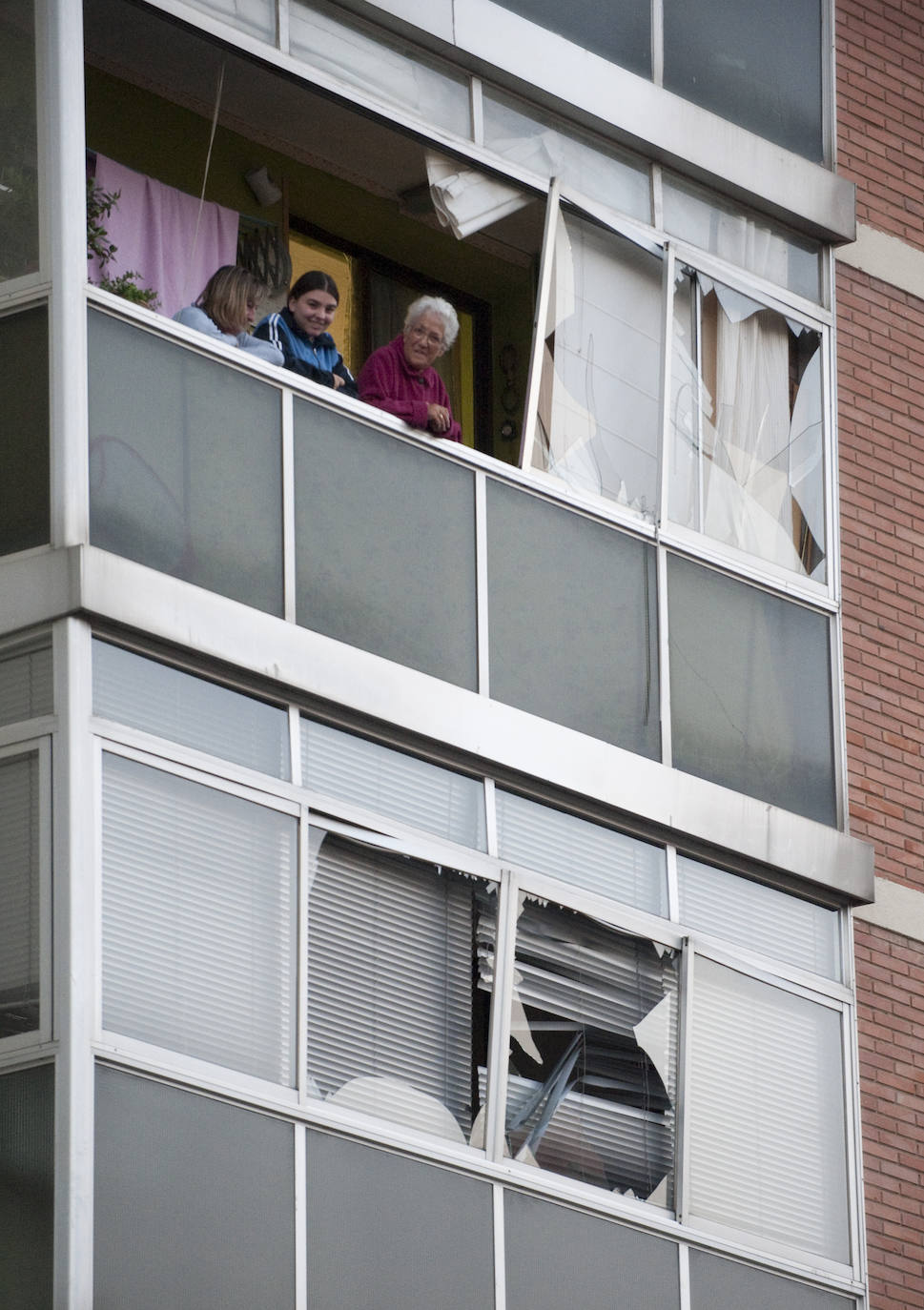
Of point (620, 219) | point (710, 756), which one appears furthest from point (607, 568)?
point (620, 219)

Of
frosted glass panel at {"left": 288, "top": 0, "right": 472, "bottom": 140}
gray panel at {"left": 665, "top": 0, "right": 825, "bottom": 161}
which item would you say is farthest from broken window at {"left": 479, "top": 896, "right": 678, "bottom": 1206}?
gray panel at {"left": 665, "top": 0, "right": 825, "bottom": 161}

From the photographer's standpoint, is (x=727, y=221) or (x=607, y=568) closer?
(x=607, y=568)

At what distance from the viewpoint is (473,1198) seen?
40.5 feet

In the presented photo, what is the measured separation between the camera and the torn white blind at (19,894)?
11219 millimetres

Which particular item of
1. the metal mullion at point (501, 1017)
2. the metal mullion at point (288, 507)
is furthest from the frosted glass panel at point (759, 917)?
the metal mullion at point (288, 507)

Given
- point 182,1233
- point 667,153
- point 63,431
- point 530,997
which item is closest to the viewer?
point 182,1233

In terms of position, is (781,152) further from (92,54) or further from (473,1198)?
(473,1198)

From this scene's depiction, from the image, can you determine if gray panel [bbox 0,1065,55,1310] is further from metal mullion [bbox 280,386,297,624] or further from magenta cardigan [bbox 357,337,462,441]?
magenta cardigan [bbox 357,337,462,441]

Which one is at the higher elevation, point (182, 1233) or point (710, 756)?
point (710, 756)

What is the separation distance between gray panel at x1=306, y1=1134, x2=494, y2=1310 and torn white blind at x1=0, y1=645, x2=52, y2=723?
209 centimetres

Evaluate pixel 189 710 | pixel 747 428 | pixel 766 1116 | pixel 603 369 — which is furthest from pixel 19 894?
pixel 747 428

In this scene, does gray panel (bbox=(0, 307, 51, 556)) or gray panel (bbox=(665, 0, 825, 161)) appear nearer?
gray panel (bbox=(0, 307, 51, 556))

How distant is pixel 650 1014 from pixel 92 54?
18.3 ft

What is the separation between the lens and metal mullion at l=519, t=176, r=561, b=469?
14266 millimetres
